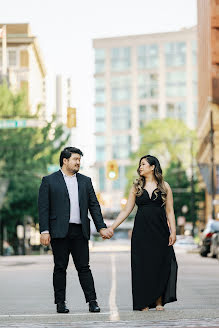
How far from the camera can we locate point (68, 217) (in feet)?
41.7

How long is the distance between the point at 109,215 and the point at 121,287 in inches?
5641

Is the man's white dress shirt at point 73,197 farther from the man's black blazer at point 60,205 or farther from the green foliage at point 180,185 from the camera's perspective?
the green foliage at point 180,185

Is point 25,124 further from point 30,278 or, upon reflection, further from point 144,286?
point 144,286

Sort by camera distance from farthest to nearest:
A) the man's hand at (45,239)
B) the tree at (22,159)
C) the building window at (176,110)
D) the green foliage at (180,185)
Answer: the building window at (176,110) → the green foliage at (180,185) → the tree at (22,159) → the man's hand at (45,239)

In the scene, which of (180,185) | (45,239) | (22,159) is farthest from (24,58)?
(45,239)

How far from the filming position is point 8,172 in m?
69.5

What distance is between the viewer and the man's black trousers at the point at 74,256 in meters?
12.8

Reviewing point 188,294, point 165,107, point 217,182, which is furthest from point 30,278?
point 165,107

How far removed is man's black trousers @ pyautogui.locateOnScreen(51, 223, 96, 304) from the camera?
504 inches

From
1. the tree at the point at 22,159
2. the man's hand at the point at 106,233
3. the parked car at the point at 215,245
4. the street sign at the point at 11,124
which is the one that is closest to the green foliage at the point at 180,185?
the tree at the point at 22,159

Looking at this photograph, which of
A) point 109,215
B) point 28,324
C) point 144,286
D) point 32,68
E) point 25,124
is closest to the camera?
point 28,324

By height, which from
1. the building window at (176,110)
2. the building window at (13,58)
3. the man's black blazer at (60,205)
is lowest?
the man's black blazer at (60,205)

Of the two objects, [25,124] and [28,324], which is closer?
[28,324]

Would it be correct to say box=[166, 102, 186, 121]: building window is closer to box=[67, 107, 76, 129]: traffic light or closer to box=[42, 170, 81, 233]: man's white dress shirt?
box=[67, 107, 76, 129]: traffic light
